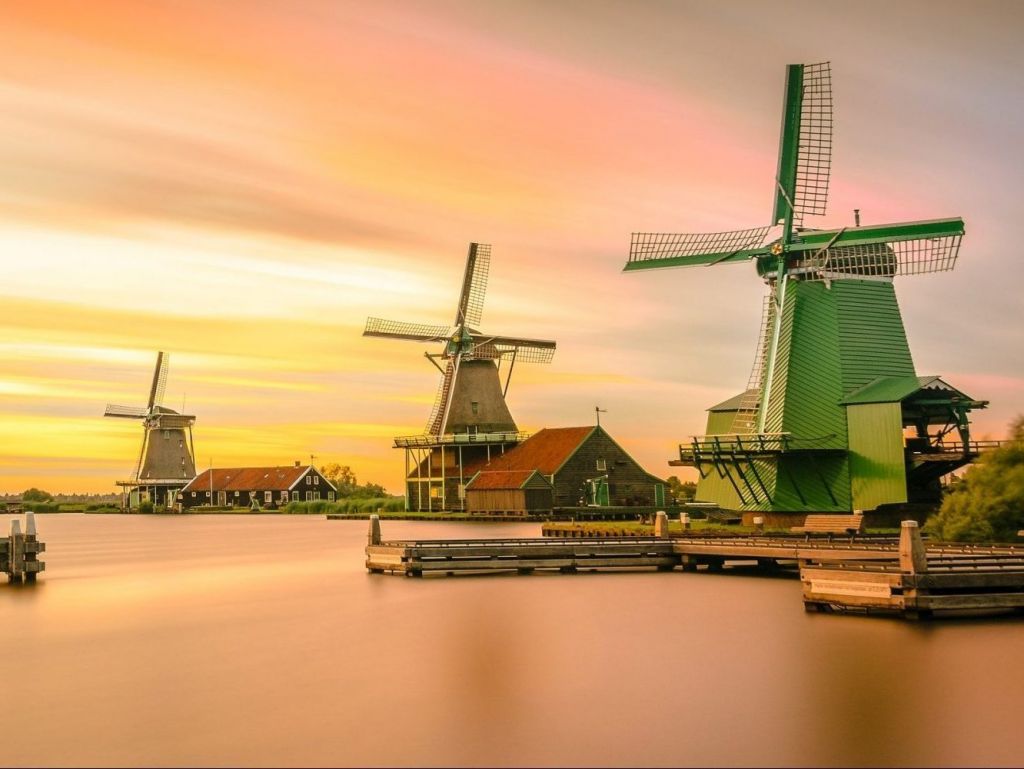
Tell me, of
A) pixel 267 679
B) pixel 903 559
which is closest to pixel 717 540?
pixel 903 559

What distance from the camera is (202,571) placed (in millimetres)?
37250

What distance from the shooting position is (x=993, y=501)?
88.2 ft

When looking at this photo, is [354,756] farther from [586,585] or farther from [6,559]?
[6,559]

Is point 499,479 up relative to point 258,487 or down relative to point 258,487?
down

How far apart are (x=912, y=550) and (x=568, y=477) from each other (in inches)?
1503

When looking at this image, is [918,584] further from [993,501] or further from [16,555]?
[16,555]

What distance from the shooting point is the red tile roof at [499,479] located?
5662 centimetres

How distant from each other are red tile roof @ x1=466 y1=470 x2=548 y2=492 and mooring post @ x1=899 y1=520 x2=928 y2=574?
1476 inches

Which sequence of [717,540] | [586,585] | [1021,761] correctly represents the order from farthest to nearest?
1. [717,540]
2. [586,585]
3. [1021,761]

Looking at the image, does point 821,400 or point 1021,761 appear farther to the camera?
point 821,400

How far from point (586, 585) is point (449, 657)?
9127 mm

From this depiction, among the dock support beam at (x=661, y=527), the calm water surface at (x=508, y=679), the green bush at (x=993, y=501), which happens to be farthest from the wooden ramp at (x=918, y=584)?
the dock support beam at (x=661, y=527)

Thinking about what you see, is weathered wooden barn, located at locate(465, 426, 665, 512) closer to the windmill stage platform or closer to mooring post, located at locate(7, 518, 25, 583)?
the windmill stage platform

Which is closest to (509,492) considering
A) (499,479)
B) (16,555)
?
(499,479)
